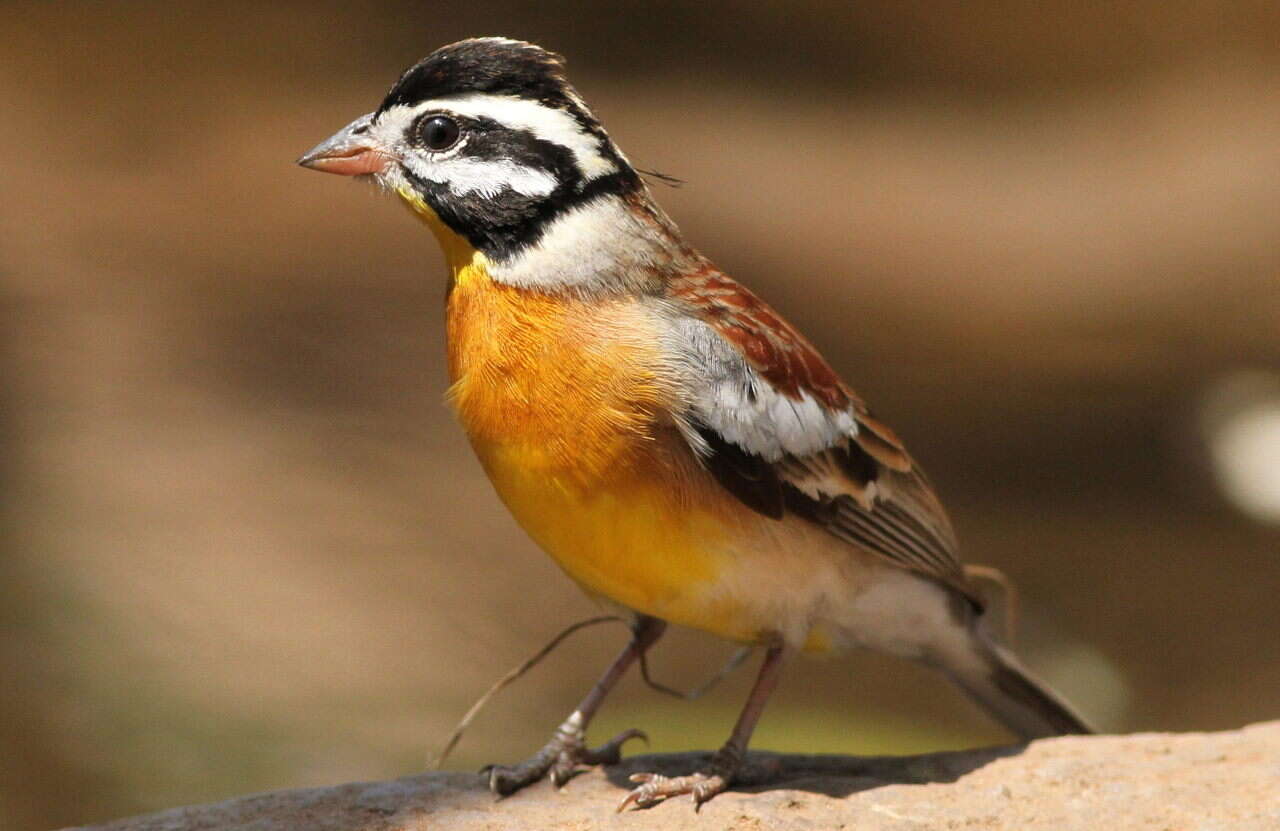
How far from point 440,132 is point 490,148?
0.16 m

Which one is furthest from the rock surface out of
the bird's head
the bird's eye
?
the bird's eye

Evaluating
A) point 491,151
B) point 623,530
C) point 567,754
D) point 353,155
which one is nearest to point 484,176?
point 491,151

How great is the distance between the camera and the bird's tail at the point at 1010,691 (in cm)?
539

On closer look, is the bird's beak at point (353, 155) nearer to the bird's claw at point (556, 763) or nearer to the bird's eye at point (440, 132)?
the bird's eye at point (440, 132)

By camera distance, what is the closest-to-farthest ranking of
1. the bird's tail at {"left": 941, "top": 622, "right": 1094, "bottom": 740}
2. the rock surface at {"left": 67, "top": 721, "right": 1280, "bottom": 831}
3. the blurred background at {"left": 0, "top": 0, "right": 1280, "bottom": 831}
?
1. the rock surface at {"left": 67, "top": 721, "right": 1280, "bottom": 831}
2. the bird's tail at {"left": 941, "top": 622, "right": 1094, "bottom": 740}
3. the blurred background at {"left": 0, "top": 0, "right": 1280, "bottom": 831}

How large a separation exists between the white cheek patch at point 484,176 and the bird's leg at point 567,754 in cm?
156

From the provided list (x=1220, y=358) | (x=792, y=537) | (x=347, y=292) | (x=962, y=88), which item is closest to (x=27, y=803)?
(x=792, y=537)

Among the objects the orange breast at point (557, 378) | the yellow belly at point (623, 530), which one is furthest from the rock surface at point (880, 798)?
the orange breast at point (557, 378)

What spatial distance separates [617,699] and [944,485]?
2965 millimetres

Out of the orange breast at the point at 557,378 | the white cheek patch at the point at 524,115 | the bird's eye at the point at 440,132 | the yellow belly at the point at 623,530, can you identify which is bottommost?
the yellow belly at the point at 623,530

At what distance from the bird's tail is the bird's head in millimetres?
2085

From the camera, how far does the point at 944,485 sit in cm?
995

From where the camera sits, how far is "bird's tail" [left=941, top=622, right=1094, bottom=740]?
5.39 metres

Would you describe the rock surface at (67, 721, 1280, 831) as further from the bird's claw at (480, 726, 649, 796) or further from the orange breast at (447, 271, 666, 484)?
the orange breast at (447, 271, 666, 484)
